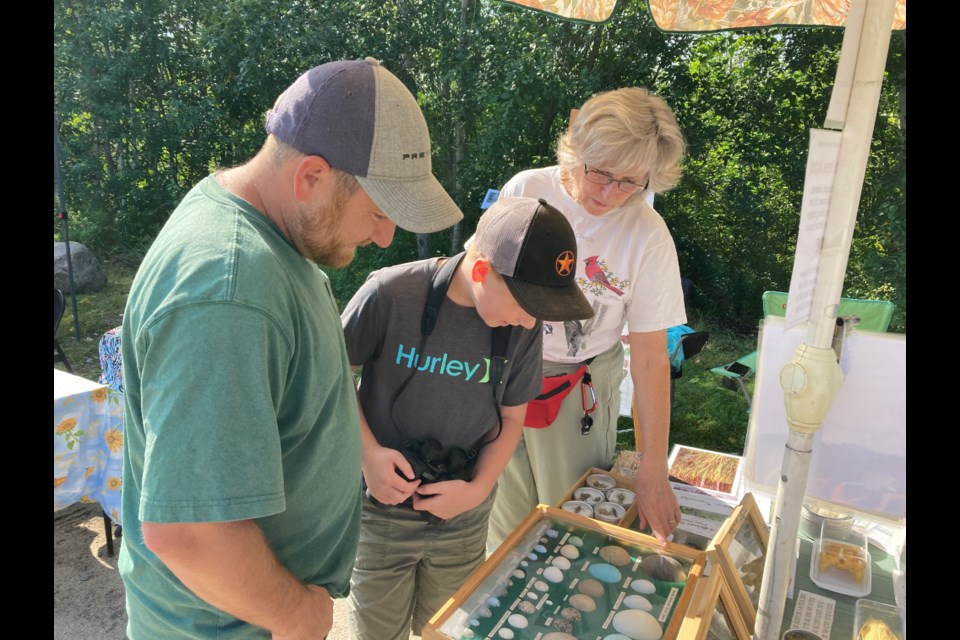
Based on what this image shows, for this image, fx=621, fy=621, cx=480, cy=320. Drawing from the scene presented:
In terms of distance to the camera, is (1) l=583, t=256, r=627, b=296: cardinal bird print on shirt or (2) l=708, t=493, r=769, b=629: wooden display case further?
(1) l=583, t=256, r=627, b=296: cardinal bird print on shirt

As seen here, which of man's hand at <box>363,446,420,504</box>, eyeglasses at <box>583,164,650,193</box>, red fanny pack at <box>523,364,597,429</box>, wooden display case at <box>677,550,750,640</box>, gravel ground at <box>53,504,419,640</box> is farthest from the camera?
gravel ground at <box>53,504,419,640</box>

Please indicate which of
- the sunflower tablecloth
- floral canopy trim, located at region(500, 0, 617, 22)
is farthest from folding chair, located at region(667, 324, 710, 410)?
the sunflower tablecloth

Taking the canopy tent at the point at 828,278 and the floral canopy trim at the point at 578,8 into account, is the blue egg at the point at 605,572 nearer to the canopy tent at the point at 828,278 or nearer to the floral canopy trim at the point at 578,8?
the canopy tent at the point at 828,278

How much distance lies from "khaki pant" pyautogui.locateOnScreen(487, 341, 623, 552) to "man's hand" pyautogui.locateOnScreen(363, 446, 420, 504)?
1.87ft

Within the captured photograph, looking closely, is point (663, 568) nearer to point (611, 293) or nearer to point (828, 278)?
point (828, 278)

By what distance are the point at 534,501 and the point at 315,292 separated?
127cm

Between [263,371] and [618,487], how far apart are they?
123 centimetres

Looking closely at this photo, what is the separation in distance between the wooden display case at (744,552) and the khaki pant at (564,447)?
560 millimetres

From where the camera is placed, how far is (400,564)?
164cm

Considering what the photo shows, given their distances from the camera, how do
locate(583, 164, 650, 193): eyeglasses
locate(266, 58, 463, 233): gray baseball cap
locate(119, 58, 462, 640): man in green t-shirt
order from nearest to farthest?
locate(119, 58, 462, 640): man in green t-shirt
locate(266, 58, 463, 233): gray baseball cap
locate(583, 164, 650, 193): eyeglasses

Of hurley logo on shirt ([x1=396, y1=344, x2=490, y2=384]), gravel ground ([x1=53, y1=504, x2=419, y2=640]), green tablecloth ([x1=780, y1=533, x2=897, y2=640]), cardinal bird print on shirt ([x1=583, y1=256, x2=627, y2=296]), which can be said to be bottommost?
gravel ground ([x1=53, y1=504, x2=419, y2=640])

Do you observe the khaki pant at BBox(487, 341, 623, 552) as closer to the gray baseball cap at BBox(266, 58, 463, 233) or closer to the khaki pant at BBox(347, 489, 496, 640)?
the khaki pant at BBox(347, 489, 496, 640)

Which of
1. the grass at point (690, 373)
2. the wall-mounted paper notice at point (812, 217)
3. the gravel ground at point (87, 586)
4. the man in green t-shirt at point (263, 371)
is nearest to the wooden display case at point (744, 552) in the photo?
the wall-mounted paper notice at point (812, 217)

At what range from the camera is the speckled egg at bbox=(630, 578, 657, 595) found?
125cm
